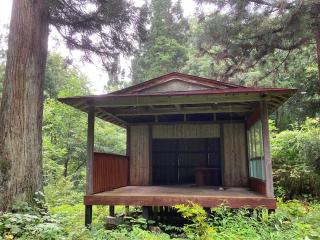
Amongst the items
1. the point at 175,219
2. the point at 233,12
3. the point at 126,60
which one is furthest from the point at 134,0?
the point at 175,219

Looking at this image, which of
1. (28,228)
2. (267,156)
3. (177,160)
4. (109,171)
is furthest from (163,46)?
(28,228)

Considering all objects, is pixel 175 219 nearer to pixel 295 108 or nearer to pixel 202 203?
pixel 202 203

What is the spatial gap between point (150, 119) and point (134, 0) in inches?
164

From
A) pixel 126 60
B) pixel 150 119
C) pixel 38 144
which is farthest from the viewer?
pixel 150 119

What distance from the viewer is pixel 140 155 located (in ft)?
36.7

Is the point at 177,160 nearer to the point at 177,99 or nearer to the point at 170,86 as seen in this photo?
the point at 170,86

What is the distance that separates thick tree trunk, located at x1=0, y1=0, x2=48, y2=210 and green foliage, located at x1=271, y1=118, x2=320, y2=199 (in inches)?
346

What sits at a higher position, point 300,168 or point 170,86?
point 170,86

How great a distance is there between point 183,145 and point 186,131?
21.6 inches

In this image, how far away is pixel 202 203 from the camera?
24.0 ft

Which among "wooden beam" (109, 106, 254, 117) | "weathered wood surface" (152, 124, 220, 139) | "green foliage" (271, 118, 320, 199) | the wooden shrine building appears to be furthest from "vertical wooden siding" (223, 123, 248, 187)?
"green foliage" (271, 118, 320, 199)

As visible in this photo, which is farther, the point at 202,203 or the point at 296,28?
the point at 296,28

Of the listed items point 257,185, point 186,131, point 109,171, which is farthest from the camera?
point 186,131

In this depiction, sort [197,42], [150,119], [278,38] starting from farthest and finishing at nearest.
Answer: [197,42] < [150,119] < [278,38]
